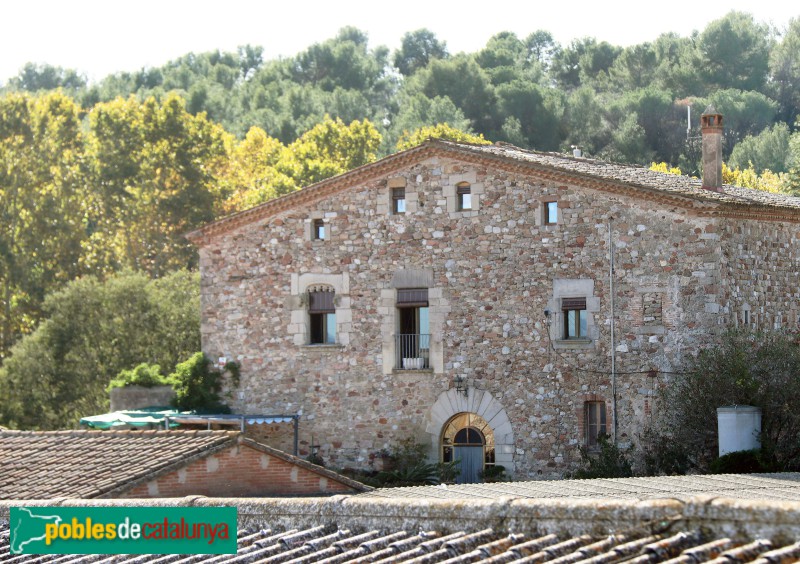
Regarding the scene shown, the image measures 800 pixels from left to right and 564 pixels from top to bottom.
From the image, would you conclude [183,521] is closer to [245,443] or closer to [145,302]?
[245,443]

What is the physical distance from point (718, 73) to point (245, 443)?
66592mm

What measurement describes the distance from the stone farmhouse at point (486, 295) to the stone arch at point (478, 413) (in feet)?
0.10

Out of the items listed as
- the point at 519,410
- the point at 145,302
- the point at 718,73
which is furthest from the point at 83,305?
the point at 718,73

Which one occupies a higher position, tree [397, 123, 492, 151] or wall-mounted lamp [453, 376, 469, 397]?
tree [397, 123, 492, 151]

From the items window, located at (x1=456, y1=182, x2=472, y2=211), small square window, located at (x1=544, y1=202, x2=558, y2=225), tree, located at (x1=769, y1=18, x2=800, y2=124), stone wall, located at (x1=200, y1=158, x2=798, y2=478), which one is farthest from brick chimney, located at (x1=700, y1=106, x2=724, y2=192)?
tree, located at (x1=769, y1=18, x2=800, y2=124)

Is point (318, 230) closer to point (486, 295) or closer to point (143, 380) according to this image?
point (486, 295)

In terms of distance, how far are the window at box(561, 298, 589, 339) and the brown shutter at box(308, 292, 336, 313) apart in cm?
473

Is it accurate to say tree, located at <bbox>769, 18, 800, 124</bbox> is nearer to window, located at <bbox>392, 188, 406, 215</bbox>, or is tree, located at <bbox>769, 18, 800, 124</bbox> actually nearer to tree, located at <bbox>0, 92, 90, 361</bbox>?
tree, located at <bbox>0, 92, 90, 361</bbox>

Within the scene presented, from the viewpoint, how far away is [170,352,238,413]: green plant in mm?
30750

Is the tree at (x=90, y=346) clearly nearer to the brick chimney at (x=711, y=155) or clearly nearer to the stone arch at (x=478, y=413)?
the stone arch at (x=478, y=413)

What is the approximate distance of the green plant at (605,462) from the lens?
2609cm

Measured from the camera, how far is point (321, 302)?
98.7ft

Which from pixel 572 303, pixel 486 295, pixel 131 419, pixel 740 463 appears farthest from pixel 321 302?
pixel 740 463

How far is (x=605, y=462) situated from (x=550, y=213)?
4645mm
